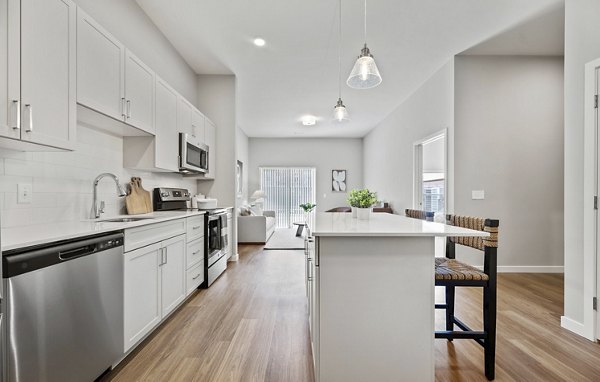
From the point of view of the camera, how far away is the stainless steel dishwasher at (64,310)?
A: 110cm

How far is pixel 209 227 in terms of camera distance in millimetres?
3309

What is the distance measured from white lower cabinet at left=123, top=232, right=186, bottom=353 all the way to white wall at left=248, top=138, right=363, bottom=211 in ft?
21.3

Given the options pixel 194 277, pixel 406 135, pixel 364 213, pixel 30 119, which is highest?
pixel 406 135

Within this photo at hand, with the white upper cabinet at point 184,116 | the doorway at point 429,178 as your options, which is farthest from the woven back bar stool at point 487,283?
the doorway at point 429,178

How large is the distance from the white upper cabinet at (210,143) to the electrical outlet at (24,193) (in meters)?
2.42

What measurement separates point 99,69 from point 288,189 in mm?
7303

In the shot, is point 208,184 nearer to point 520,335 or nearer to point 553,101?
point 520,335

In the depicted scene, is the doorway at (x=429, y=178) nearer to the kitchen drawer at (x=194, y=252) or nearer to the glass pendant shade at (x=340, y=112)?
the glass pendant shade at (x=340, y=112)

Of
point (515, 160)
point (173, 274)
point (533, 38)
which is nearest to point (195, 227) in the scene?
point (173, 274)

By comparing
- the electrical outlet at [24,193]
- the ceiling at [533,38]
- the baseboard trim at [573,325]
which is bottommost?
the baseboard trim at [573,325]

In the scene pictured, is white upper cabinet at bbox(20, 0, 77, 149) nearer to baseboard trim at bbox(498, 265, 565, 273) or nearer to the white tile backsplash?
the white tile backsplash

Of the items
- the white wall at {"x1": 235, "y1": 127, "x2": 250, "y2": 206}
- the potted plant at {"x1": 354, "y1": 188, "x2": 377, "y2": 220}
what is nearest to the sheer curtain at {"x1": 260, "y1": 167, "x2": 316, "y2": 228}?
the white wall at {"x1": 235, "y1": 127, "x2": 250, "y2": 206}

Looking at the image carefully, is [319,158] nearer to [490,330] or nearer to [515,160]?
[515,160]

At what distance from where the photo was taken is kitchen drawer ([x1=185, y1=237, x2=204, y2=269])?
2.79m
